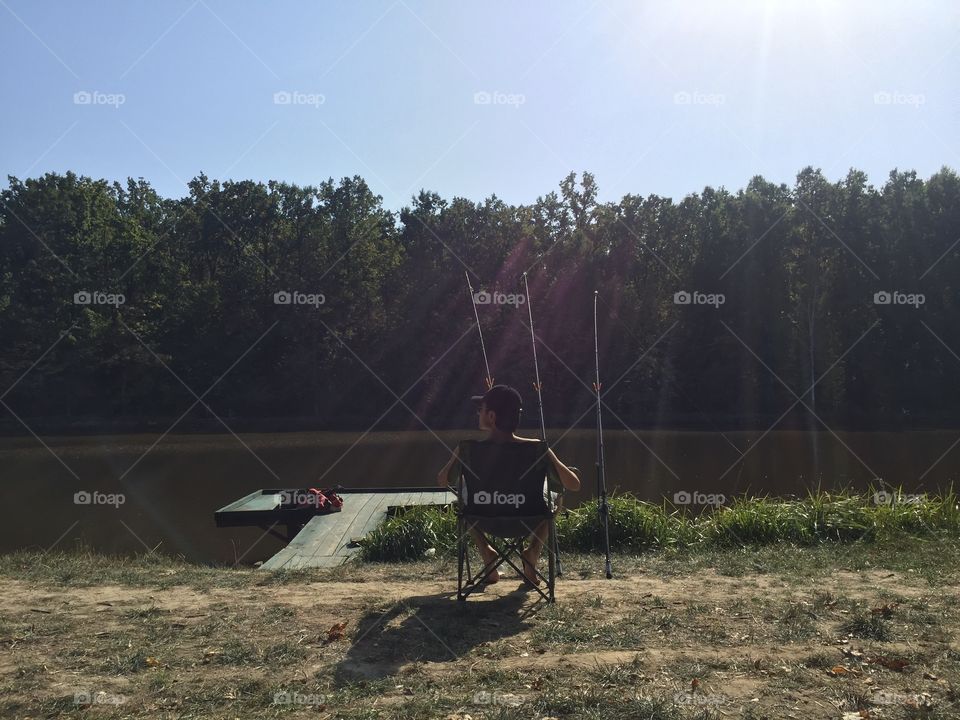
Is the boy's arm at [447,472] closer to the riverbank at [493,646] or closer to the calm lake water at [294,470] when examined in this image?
the riverbank at [493,646]

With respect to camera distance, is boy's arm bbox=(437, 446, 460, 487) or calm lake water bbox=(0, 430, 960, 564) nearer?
boy's arm bbox=(437, 446, 460, 487)

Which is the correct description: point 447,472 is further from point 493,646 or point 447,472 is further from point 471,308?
point 471,308

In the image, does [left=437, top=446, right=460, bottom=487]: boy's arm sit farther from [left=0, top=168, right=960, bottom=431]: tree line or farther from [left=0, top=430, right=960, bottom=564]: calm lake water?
[left=0, top=168, right=960, bottom=431]: tree line

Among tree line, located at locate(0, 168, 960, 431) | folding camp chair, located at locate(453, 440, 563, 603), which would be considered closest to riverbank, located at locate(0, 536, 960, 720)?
folding camp chair, located at locate(453, 440, 563, 603)

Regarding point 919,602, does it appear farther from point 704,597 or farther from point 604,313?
point 604,313

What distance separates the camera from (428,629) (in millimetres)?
3859

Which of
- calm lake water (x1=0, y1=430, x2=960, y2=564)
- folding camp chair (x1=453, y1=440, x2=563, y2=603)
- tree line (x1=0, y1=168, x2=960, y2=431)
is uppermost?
tree line (x1=0, y1=168, x2=960, y2=431)

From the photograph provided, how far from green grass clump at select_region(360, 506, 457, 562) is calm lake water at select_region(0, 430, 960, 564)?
321 centimetres

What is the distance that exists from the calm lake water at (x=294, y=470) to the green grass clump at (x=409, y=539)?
321cm

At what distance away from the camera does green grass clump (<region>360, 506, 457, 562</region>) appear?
22.2 ft

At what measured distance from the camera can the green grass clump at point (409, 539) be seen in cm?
677

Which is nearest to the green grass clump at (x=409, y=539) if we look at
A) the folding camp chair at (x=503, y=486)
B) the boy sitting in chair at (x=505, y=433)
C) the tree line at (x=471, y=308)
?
the boy sitting in chair at (x=505, y=433)

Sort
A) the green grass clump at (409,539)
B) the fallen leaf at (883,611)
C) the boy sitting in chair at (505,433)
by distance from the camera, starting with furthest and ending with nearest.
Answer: the green grass clump at (409,539), the boy sitting in chair at (505,433), the fallen leaf at (883,611)

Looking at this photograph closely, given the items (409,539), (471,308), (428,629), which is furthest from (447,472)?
(471,308)
